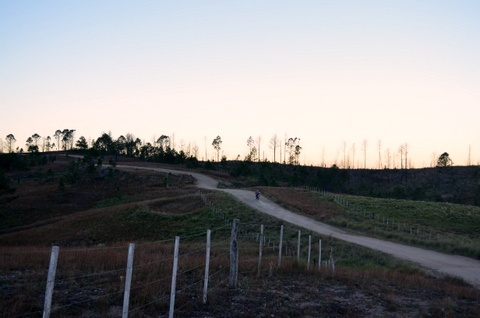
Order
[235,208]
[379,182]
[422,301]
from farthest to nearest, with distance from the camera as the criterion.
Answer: [379,182], [235,208], [422,301]

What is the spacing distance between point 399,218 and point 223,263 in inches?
1498

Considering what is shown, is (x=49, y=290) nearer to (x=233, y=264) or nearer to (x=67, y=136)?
(x=233, y=264)

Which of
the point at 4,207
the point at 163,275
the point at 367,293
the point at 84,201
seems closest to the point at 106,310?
the point at 163,275

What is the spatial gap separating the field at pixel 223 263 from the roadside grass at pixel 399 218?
0.17 metres

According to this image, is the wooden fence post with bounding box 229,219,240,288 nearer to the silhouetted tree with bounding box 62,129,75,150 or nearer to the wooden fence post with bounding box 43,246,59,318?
the wooden fence post with bounding box 43,246,59,318

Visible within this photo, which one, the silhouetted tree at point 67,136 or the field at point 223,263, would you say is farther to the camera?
the silhouetted tree at point 67,136

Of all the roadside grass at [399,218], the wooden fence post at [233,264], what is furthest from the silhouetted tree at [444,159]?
the wooden fence post at [233,264]

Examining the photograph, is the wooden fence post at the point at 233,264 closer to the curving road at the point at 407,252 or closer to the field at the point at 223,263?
the field at the point at 223,263

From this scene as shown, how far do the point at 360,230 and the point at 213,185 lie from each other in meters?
41.6

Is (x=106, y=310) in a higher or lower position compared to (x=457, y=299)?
higher

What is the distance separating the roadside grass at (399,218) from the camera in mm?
33266

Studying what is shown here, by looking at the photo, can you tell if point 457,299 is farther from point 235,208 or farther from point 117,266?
point 235,208

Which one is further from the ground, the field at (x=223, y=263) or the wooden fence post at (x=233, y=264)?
the wooden fence post at (x=233, y=264)

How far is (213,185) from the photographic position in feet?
251
